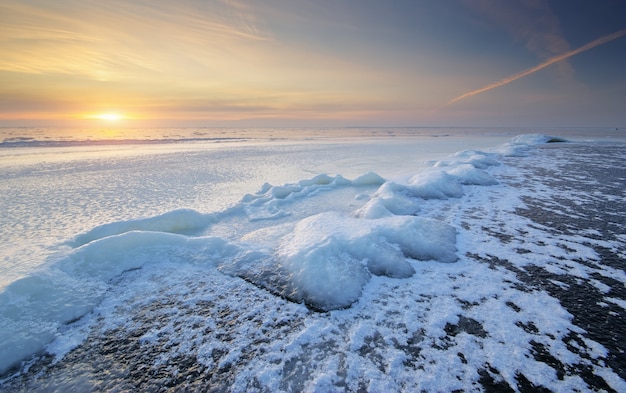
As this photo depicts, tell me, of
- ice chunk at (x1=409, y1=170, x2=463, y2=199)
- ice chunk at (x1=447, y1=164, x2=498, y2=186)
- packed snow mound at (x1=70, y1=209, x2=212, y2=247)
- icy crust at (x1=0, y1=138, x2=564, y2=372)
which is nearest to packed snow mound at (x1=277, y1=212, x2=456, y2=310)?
icy crust at (x1=0, y1=138, x2=564, y2=372)

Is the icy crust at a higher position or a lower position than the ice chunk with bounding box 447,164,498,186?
higher

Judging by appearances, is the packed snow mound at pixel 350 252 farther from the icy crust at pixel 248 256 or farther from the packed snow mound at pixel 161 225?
the packed snow mound at pixel 161 225

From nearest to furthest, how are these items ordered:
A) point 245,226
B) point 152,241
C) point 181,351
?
point 181,351, point 152,241, point 245,226

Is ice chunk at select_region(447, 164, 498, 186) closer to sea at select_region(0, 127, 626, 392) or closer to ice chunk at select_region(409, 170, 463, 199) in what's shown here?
ice chunk at select_region(409, 170, 463, 199)

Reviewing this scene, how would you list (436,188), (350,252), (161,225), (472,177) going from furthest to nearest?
(472,177) < (436,188) < (161,225) < (350,252)

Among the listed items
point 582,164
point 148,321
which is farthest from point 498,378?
point 582,164

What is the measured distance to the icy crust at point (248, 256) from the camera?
2967mm

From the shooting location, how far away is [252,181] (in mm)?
10086

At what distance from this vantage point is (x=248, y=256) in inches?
166

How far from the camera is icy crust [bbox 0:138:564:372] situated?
117 inches

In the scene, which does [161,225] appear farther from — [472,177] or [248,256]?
[472,177]

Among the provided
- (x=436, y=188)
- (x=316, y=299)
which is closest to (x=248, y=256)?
(x=316, y=299)

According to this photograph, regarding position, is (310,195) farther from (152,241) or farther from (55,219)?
(55,219)

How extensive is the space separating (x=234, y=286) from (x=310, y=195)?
475 centimetres
